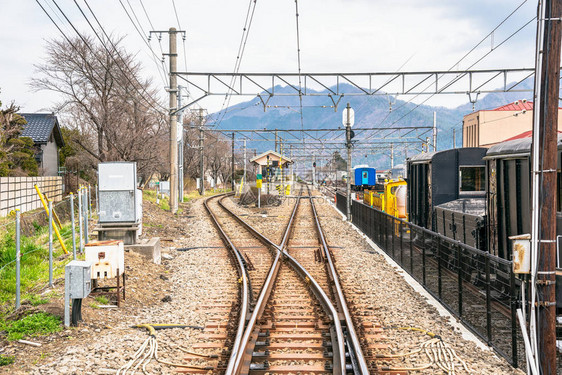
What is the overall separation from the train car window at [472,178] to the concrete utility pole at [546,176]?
31.4ft

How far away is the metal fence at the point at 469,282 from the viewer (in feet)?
22.9

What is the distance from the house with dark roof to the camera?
1391 inches

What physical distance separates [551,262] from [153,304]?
255 inches

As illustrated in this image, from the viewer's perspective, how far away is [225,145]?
3329 inches

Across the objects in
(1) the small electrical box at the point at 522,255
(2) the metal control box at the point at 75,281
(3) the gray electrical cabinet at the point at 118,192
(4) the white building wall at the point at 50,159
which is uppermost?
(4) the white building wall at the point at 50,159

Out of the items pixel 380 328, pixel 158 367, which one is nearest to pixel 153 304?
pixel 158 367

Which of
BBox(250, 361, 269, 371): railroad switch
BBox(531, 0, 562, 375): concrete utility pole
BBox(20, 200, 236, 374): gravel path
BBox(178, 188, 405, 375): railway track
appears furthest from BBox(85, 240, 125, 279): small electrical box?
BBox(531, 0, 562, 375): concrete utility pole

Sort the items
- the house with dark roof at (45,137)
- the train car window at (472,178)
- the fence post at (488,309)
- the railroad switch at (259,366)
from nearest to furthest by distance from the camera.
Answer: the railroad switch at (259,366) < the fence post at (488,309) < the train car window at (472,178) < the house with dark roof at (45,137)

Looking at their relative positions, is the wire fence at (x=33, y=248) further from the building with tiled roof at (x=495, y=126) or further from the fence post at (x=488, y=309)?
the building with tiled roof at (x=495, y=126)

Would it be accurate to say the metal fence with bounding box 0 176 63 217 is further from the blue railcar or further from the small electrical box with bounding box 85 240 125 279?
the blue railcar

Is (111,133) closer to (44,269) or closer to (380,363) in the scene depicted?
(44,269)

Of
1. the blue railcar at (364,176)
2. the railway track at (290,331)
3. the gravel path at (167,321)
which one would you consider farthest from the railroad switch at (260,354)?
the blue railcar at (364,176)

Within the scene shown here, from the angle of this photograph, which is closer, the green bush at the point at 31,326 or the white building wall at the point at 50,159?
the green bush at the point at 31,326

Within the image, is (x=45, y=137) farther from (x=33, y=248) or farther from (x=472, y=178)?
(x=472, y=178)
